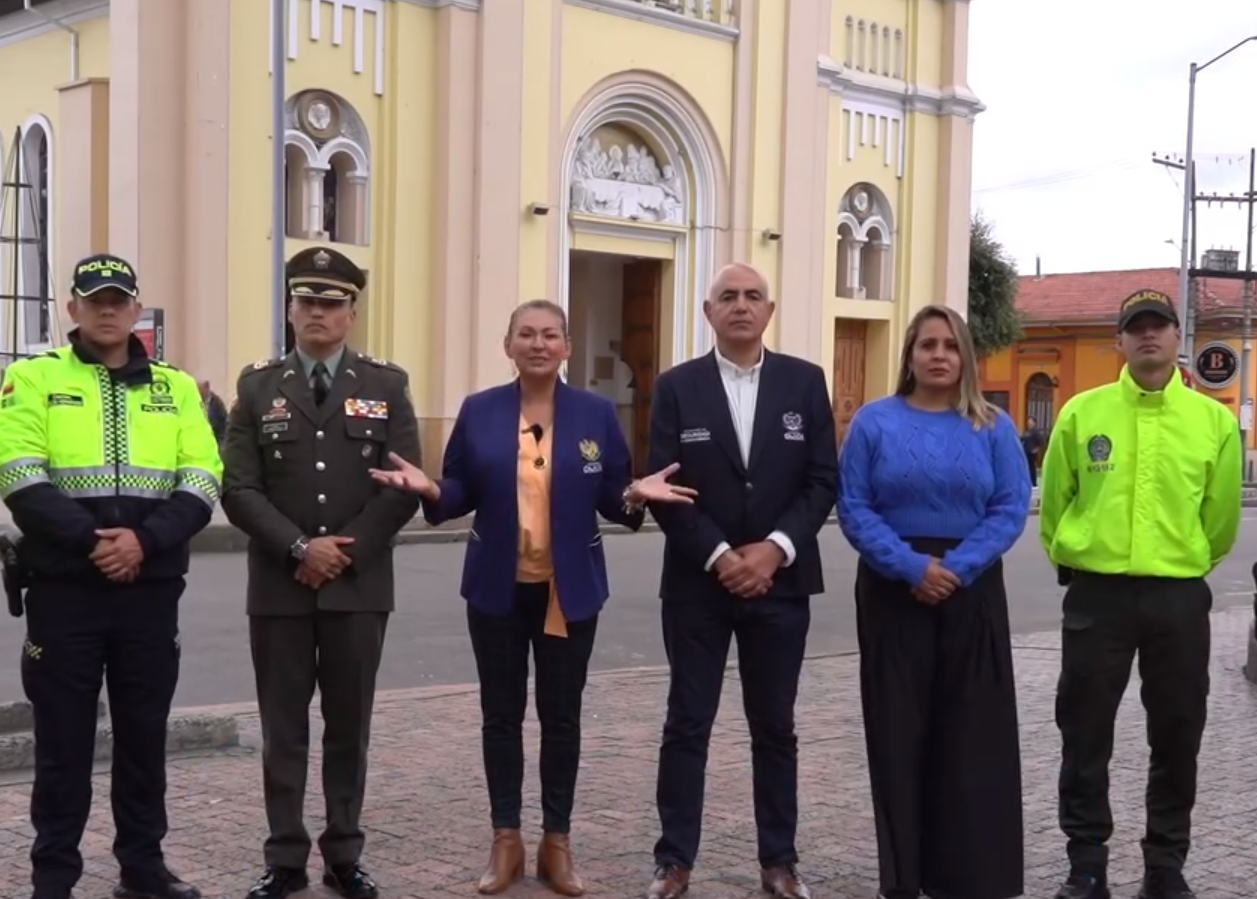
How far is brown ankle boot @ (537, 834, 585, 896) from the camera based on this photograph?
17.7ft

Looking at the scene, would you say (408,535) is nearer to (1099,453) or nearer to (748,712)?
(748,712)

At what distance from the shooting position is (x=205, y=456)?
5.21 meters

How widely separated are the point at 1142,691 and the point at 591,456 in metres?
2.07

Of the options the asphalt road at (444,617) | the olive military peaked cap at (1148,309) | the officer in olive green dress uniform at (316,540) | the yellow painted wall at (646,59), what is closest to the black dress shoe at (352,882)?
the officer in olive green dress uniform at (316,540)

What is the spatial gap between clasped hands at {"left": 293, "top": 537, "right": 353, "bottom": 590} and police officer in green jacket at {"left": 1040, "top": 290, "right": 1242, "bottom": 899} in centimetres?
246

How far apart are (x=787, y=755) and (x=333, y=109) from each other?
1711 cm

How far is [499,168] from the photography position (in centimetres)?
2212

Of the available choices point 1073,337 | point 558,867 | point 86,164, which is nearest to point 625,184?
point 86,164

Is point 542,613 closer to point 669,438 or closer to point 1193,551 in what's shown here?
point 669,438

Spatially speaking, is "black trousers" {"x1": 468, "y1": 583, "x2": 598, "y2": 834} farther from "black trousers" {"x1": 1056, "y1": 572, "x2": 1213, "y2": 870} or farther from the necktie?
"black trousers" {"x1": 1056, "y1": 572, "x2": 1213, "y2": 870}

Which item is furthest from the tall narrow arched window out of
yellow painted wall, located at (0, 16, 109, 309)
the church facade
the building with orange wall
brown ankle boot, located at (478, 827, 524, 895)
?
the building with orange wall

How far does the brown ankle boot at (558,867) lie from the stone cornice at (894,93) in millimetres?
22129

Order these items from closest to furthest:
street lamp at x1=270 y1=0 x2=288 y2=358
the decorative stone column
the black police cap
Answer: the black police cap < street lamp at x1=270 y1=0 x2=288 y2=358 < the decorative stone column

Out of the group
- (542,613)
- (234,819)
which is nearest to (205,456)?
(542,613)
